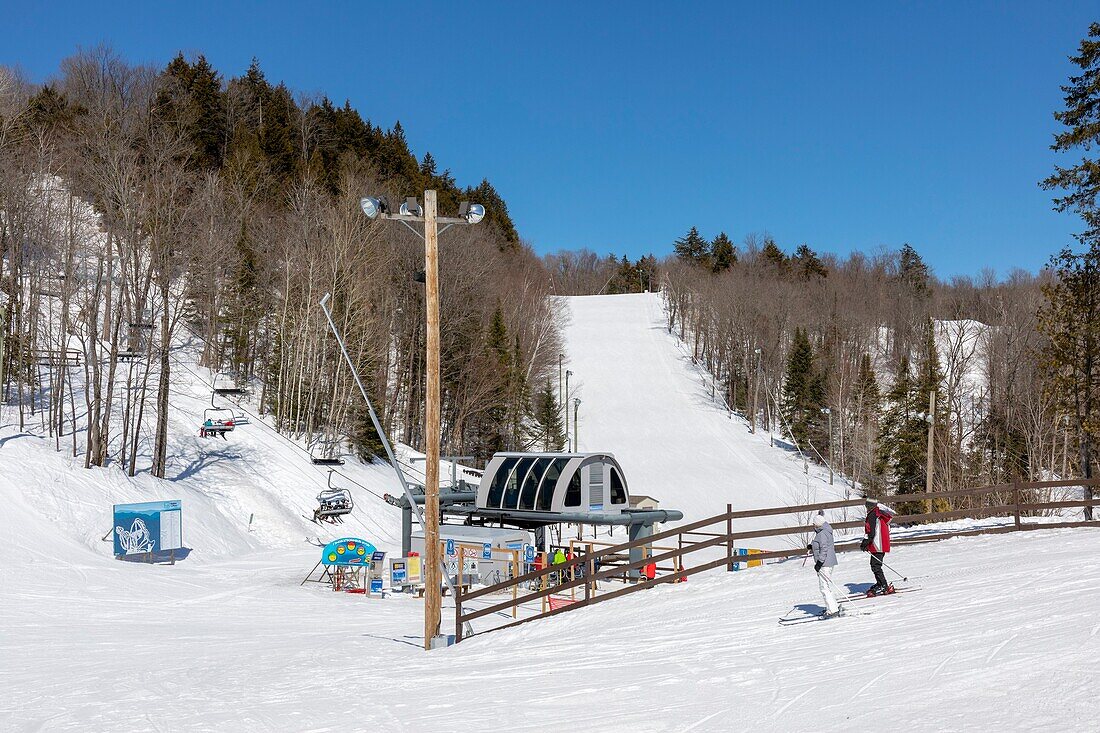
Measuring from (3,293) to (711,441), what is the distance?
2103 inches

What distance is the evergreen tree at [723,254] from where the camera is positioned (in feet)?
445

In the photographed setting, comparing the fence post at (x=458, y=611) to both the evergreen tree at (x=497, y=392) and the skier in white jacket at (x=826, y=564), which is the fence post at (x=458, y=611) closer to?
the skier in white jacket at (x=826, y=564)

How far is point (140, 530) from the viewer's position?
27.0 m

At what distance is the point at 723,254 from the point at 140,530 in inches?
4694

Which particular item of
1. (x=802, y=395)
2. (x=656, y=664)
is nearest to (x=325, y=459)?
(x=656, y=664)

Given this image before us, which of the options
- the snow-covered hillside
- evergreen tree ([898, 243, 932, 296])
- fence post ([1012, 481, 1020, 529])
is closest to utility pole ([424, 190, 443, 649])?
fence post ([1012, 481, 1020, 529])

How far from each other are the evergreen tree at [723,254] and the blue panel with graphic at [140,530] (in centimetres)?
11348

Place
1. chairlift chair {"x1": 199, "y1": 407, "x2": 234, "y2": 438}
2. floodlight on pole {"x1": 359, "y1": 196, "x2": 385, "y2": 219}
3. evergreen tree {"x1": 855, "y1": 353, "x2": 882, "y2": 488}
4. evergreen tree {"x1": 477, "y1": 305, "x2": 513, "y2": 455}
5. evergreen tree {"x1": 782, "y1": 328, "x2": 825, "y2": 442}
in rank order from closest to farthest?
floodlight on pole {"x1": 359, "y1": 196, "x2": 385, "y2": 219}, chairlift chair {"x1": 199, "y1": 407, "x2": 234, "y2": 438}, evergreen tree {"x1": 477, "y1": 305, "x2": 513, "y2": 455}, evergreen tree {"x1": 855, "y1": 353, "x2": 882, "y2": 488}, evergreen tree {"x1": 782, "y1": 328, "x2": 825, "y2": 442}

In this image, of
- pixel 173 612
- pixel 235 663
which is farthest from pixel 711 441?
pixel 235 663

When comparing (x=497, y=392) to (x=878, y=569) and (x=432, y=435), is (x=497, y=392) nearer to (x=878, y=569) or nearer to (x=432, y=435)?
(x=432, y=435)

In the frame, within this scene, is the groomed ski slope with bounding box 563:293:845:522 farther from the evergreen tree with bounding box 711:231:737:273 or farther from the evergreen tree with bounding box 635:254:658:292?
the evergreen tree with bounding box 635:254:658:292

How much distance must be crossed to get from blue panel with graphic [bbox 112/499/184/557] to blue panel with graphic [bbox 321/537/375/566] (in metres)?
5.84

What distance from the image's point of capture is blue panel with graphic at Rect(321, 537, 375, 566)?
84.2ft

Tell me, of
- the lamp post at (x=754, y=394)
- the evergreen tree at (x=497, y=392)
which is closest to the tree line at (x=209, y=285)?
the evergreen tree at (x=497, y=392)
